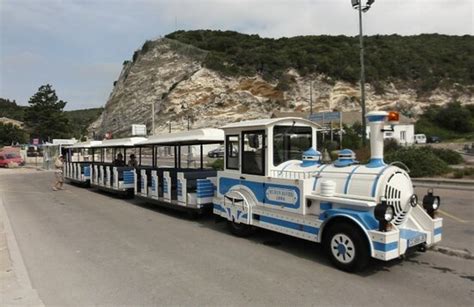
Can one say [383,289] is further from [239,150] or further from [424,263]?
[239,150]

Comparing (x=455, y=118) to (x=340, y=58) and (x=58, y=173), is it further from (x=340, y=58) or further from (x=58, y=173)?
(x=58, y=173)

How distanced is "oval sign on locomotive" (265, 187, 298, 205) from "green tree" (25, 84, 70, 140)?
77.5 m

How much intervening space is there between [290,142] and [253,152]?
2.61ft

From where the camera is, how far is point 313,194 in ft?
22.6

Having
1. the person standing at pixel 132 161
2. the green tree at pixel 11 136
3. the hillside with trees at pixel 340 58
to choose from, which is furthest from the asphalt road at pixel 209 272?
the green tree at pixel 11 136

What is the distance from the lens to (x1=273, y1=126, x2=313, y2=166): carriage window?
7.96 meters

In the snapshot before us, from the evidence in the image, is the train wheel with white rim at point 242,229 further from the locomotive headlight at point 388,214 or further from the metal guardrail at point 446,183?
the metal guardrail at point 446,183

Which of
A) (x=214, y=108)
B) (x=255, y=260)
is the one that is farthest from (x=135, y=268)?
(x=214, y=108)

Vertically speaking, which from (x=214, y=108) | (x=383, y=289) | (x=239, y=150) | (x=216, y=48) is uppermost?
(x=216, y=48)

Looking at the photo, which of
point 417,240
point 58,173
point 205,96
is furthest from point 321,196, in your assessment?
point 205,96

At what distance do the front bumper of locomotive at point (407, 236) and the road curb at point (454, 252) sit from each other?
609 millimetres

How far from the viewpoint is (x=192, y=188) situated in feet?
35.7

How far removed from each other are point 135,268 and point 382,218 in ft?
12.7

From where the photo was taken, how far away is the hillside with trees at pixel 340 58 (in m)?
72.2
